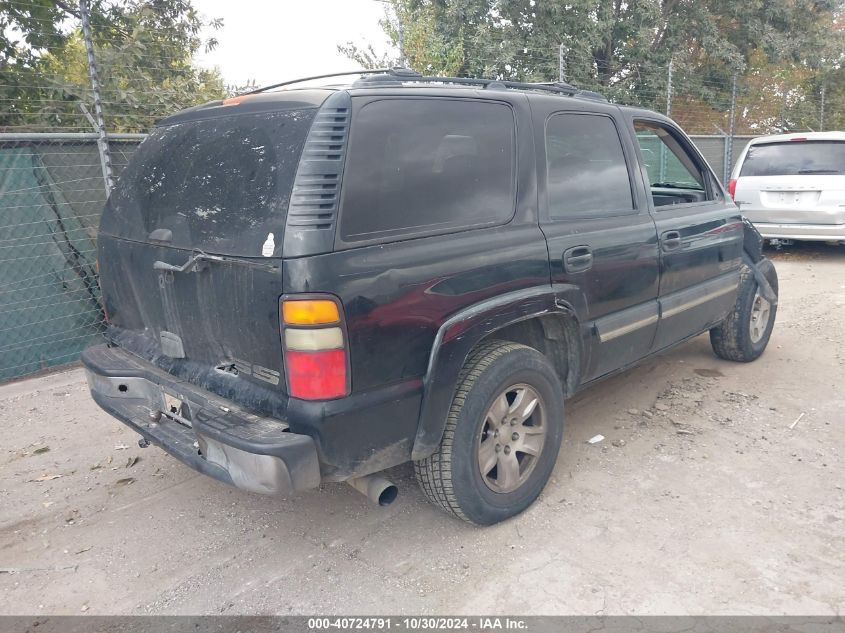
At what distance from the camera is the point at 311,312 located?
237 centimetres

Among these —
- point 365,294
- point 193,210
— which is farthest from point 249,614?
point 193,210

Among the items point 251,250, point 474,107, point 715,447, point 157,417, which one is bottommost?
point 715,447

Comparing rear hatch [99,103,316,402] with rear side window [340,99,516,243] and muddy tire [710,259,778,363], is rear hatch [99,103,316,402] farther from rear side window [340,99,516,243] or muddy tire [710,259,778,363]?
muddy tire [710,259,778,363]

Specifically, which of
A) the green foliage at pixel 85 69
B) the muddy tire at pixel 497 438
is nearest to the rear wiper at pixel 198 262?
the muddy tire at pixel 497 438

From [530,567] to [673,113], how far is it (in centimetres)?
1442

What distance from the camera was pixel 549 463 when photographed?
3.33 m

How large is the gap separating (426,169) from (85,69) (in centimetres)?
538

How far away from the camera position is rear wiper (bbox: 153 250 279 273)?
2449 mm

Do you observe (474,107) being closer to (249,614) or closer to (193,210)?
(193,210)

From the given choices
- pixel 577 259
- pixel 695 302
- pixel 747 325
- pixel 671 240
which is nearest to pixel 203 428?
pixel 577 259

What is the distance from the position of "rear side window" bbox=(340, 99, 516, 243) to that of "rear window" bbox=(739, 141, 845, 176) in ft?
24.4

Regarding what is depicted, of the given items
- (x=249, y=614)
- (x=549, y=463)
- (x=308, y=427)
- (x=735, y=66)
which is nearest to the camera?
(x=308, y=427)

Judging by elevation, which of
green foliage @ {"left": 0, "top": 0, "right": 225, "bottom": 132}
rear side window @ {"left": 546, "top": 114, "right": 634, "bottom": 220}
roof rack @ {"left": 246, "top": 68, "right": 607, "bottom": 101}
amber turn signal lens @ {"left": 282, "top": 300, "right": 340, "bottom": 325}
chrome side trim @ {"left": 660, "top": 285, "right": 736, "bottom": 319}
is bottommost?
chrome side trim @ {"left": 660, "top": 285, "right": 736, "bottom": 319}

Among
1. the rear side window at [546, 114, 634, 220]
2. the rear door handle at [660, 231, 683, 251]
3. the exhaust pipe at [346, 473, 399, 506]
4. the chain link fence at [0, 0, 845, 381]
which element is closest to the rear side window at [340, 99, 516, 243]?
the rear side window at [546, 114, 634, 220]
